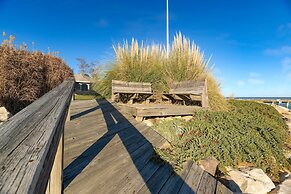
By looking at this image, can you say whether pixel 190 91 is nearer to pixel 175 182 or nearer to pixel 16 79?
pixel 175 182

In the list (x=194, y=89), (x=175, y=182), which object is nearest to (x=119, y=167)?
(x=175, y=182)

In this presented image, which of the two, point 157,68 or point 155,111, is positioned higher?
point 157,68

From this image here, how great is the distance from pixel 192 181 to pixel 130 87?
12.6 feet

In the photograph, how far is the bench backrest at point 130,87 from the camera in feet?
17.0

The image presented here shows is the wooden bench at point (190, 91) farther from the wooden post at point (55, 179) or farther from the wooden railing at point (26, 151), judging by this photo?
the wooden railing at point (26, 151)

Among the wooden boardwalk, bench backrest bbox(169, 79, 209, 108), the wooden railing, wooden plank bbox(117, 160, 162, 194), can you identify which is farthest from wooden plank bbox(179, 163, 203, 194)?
bench backrest bbox(169, 79, 209, 108)

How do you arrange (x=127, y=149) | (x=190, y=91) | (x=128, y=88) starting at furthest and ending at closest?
(x=128, y=88) → (x=190, y=91) → (x=127, y=149)

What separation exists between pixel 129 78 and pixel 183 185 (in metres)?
4.62

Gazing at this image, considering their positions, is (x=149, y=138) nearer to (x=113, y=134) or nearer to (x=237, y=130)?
(x=113, y=134)

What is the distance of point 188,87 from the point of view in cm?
508

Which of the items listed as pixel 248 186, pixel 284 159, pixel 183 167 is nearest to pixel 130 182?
pixel 183 167

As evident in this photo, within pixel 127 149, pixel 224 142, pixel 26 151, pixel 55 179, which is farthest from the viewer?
pixel 224 142

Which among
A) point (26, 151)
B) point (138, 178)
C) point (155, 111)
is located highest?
point (26, 151)

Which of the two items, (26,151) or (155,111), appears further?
(155,111)
